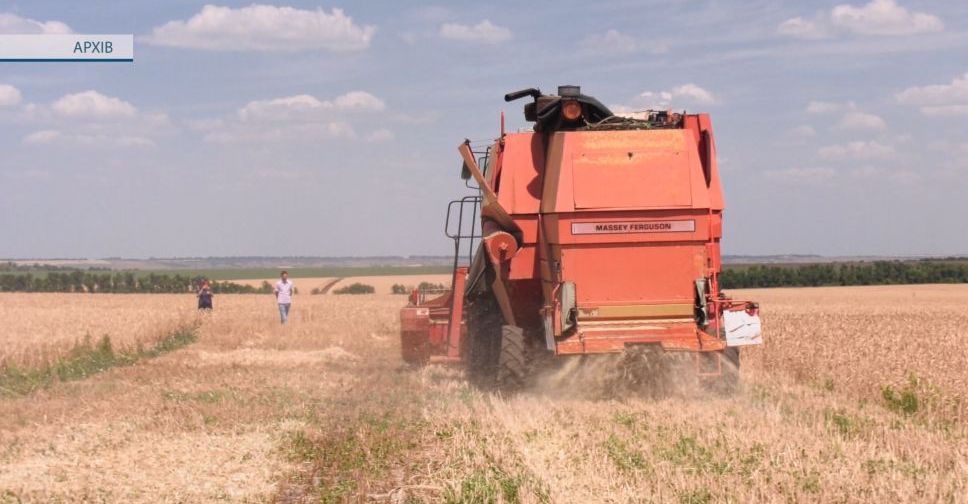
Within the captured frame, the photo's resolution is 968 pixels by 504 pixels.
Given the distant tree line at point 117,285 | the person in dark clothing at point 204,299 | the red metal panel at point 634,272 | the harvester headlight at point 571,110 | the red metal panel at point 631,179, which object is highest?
the harvester headlight at point 571,110

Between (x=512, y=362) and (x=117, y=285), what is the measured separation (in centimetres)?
5621

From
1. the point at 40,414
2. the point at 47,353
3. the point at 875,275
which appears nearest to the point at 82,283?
the point at 875,275

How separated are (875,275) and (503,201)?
5115 cm

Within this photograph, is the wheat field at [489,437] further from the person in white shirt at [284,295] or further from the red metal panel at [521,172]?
the person in white shirt at [284,295]

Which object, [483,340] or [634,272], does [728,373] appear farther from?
[483,340]

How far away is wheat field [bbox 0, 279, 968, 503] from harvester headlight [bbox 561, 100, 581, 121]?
113 inches

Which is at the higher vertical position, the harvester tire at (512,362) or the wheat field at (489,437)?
the harvester tire at (512,362)

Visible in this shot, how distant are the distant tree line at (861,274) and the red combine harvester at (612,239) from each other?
47.6 meters

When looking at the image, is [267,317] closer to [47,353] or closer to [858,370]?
[47,353]

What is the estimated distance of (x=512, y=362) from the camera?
1179 centimetres

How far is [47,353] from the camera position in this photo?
17.3 metres

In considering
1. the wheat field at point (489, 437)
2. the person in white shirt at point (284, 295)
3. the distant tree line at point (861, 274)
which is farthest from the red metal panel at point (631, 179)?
the distant tree line at point (861, 274)

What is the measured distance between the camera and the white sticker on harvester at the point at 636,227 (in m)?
11.2

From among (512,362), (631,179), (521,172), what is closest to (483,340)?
(512,362)
